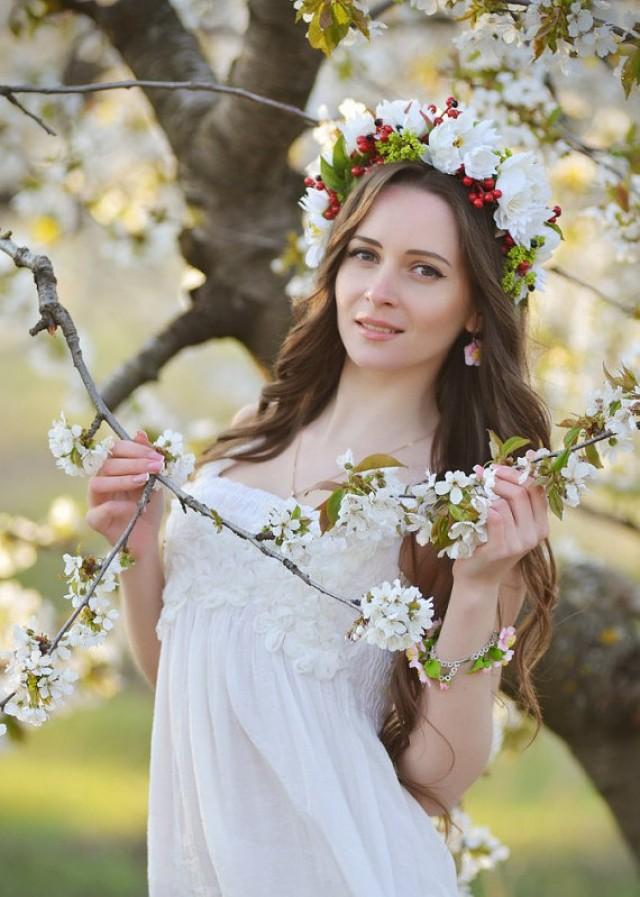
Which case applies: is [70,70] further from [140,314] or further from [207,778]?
[140,314]

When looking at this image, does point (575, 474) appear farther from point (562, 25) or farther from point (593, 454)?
point (562, 25)

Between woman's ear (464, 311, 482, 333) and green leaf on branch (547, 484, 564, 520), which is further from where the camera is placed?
woman's ear (464, 311, 482, 333)

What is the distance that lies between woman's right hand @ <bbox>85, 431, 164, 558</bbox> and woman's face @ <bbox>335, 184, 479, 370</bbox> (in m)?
0.39

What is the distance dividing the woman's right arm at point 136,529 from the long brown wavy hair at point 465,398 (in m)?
0.22

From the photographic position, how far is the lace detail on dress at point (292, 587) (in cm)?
183

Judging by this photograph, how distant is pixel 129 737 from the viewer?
7.24 metres

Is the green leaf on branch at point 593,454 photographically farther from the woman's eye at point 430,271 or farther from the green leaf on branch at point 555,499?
the woman's eye at point 430,271

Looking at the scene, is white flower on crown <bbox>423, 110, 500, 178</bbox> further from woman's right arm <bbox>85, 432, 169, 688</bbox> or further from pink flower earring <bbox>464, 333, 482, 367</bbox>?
woman's right arm <bbox>85, 432, 169, 688</bbox>

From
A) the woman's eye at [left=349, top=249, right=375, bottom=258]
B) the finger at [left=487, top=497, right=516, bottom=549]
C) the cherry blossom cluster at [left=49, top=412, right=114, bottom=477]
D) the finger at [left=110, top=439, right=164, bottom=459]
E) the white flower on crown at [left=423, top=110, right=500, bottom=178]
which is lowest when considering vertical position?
the finger at [left=487, top=497, right=516, bottom=549]

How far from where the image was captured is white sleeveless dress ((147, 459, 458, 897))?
175cm

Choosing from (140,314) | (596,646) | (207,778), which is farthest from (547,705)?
(140,314)

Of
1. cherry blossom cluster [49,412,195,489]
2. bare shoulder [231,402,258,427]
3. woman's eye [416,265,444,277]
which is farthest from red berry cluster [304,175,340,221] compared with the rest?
cherry blossom cluster [49,412,195,489]

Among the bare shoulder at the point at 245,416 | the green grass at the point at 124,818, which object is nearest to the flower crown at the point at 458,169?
the bare shoulder at the point at 245,416

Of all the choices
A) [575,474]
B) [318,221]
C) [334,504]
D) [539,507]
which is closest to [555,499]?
[575,474]
